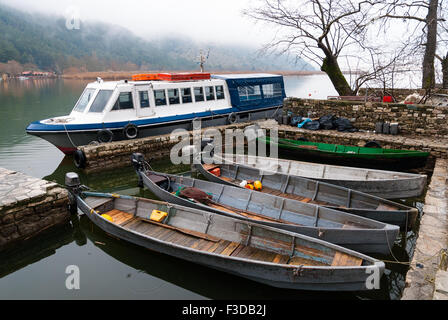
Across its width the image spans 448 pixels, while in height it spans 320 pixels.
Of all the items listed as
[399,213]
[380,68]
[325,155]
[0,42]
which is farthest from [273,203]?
[0,42]

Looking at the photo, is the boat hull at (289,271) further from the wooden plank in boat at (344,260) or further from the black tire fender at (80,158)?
the black tire fender at (80,158)

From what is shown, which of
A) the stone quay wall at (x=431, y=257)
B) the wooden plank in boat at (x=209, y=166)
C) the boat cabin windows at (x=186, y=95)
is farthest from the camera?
the boat cabin windows at (x=186, y=95)

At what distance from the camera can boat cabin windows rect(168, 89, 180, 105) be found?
559 inches

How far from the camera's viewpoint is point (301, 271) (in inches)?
192

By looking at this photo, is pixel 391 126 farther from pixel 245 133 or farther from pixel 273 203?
pixel 273 203

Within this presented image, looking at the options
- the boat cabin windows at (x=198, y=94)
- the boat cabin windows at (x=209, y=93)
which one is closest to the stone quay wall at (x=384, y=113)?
the boat cabin windows at (x=209, y=93)

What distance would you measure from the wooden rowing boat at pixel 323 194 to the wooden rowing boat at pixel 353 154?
3.82 meters

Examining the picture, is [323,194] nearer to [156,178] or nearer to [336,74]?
[156,178]

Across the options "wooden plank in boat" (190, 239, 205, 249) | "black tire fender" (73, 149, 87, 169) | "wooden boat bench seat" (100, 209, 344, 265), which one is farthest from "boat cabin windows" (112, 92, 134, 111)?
"wooden plank in boat" (190, 239, 205, 249)

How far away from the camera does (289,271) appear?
4.97m

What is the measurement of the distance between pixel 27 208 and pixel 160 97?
7.95m

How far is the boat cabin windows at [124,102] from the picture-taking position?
12680mm

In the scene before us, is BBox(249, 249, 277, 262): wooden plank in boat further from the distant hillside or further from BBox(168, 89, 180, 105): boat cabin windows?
the distant hillside
